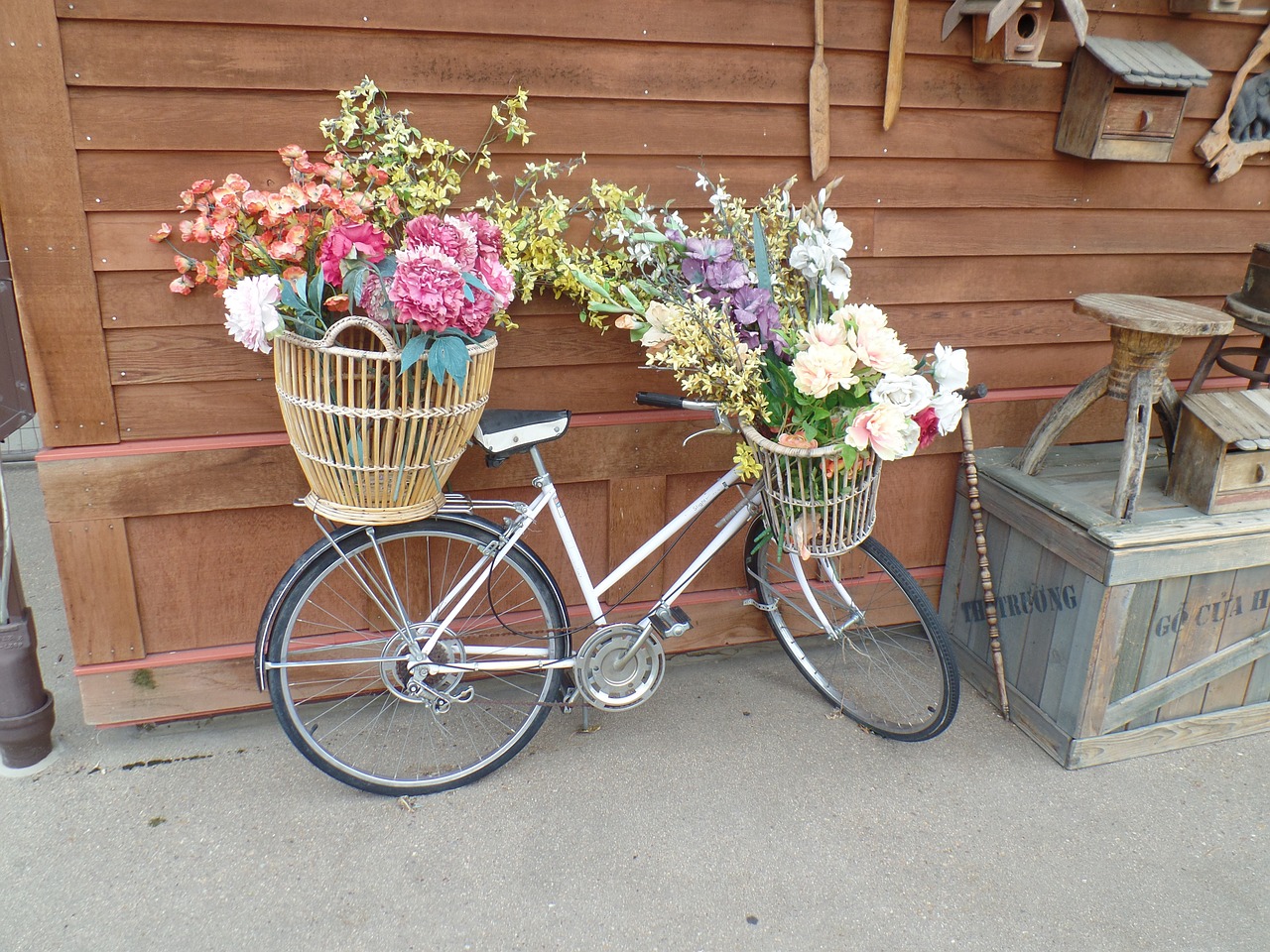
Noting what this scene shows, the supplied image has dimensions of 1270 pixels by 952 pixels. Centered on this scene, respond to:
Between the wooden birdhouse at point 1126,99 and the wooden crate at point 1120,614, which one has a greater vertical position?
the wooden birdhouse at point 1126,99

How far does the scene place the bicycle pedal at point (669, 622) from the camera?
8.96ft

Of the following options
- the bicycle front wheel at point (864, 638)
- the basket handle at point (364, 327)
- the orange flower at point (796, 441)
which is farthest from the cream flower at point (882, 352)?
the basket handle at point (364, 327)

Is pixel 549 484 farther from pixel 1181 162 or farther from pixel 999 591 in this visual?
pixel 1181 162

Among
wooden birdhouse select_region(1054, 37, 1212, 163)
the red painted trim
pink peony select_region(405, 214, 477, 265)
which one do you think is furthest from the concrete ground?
wooden birdhouse select_region(1054, 37, 1212, 163)

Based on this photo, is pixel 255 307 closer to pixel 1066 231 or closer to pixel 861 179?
pixel 861 179

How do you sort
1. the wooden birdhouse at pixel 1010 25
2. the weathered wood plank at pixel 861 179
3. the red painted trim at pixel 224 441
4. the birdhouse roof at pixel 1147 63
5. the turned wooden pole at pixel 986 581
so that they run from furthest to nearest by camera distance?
the turned wooden pole at pixel 986 581, the birdhouse roof at pixel 1147 63, the wooden birdhouse at pixel 1010 25, the red painted trim at pixel 224 441, the weathered wood plank at pixel 861 179

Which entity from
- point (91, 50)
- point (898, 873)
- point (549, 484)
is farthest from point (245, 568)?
point (898, 873)

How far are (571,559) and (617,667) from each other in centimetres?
34

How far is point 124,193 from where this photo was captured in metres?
2.34

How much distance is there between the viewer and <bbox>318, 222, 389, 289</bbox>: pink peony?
202 centimetres

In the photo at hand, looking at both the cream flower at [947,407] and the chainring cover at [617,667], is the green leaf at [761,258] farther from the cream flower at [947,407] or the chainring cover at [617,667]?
the chainring cover at [617,667]

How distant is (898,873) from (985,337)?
1.74 meters

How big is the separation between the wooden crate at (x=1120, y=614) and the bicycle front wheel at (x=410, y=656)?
4.79ft

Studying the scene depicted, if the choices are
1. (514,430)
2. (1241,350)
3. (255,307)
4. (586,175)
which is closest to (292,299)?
(255,307)
